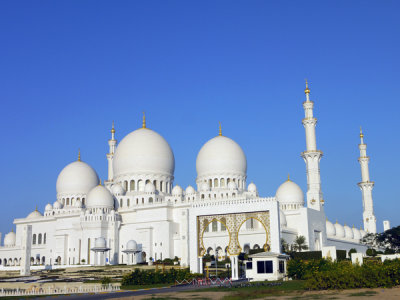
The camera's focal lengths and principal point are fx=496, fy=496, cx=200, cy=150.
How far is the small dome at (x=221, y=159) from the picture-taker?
59031mm

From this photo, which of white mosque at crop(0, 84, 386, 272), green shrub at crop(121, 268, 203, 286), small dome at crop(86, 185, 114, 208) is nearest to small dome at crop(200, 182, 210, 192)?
white mosque at crop(0, 84, 386, 272)

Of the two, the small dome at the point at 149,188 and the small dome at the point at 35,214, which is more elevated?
the small dome at the point at 149,188

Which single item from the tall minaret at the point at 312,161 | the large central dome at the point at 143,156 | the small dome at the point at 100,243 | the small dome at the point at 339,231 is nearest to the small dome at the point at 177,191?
the large central dome at the point at 143,156

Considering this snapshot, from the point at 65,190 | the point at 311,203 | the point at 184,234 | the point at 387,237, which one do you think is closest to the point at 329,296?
the point at 184,234

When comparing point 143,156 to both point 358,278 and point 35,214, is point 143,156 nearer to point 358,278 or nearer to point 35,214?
point 35,214

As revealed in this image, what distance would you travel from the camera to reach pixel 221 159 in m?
59.1

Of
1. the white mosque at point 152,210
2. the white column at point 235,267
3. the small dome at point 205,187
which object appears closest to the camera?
the white column at point 235,267

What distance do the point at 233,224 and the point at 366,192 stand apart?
34670mm

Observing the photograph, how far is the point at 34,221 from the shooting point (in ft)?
208

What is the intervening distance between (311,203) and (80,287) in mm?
31988

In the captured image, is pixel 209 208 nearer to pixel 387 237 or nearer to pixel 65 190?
pixel 387 237

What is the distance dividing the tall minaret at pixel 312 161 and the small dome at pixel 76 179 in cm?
2777

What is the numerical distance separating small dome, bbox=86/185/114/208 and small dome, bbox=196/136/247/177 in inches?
443

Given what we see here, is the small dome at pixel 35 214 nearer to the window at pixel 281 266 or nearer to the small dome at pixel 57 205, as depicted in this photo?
the small dome at pixel 57 205
